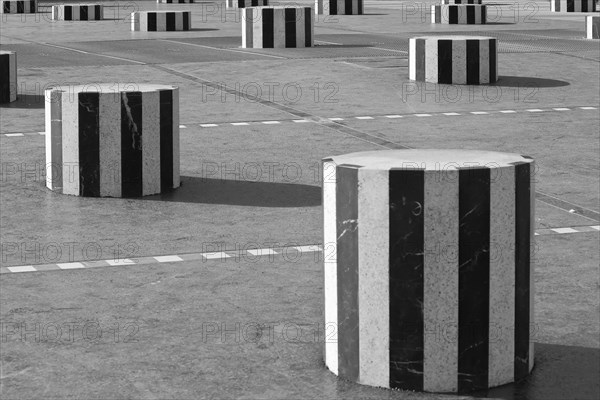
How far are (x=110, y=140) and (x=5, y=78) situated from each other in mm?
5150

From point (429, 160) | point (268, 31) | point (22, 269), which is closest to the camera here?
point (429, 160)

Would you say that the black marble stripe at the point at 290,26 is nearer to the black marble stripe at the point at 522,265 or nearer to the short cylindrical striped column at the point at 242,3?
the short cylindrical striped column at the point at 242,3

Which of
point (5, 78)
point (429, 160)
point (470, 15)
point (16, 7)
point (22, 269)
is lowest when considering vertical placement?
point (22, 269)

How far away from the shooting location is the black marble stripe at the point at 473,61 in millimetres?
14683

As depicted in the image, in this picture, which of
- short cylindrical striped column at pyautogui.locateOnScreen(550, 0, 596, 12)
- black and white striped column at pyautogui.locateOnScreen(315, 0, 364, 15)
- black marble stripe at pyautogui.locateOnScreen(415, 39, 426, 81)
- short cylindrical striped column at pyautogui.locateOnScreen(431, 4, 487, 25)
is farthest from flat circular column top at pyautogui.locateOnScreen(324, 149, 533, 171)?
short cylindrical striped column at pyautogui.locateOnScreen(550, 0, 596, 12)

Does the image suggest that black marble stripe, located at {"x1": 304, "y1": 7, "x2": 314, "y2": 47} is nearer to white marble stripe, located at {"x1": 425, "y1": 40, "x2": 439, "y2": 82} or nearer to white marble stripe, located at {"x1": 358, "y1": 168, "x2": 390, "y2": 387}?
white marble stripe, located at {"x1": 425, "y1": 40, "x2": 439, "y2": 82}

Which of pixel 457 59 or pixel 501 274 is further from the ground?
pixel 457 59

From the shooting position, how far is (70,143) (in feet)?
28.2

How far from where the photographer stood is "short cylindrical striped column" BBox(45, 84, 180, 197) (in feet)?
27.9

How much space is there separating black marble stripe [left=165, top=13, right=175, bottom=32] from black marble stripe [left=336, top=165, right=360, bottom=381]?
68.7 feet

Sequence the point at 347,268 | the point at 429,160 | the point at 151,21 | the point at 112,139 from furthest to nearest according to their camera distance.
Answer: the point at 151,21 < the point at 112,139 < the point at 429,160 < the point at 347,268

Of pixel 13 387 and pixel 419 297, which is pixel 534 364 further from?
pixel 13 387

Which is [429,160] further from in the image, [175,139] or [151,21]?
[151,21]

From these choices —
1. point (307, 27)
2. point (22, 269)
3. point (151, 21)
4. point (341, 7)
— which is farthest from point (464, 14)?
point (22, 269)
